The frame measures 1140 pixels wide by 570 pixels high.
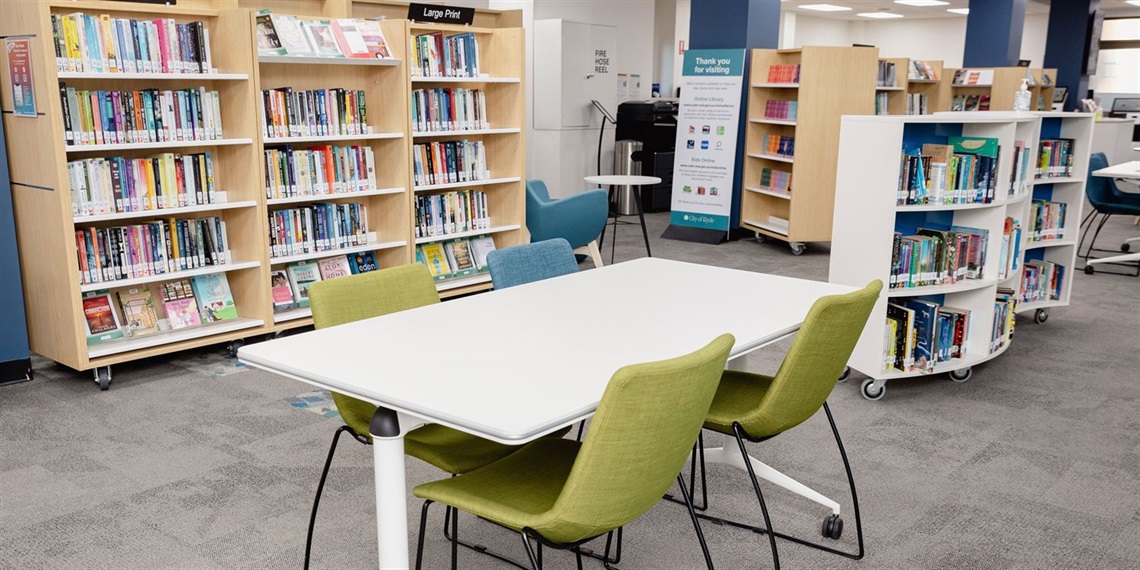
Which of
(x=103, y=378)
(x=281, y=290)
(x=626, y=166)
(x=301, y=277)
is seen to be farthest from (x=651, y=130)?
(x=103, y=378)

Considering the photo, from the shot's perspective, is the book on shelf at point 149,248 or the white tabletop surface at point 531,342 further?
the book on shelf at point 149,248

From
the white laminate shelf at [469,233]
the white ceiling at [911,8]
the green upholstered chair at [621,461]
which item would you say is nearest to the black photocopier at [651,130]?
the white laminate shelf at [469,233]

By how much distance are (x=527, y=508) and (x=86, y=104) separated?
339 cm

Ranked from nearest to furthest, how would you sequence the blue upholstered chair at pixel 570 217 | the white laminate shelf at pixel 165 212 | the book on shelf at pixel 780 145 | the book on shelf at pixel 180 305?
the white laminate shelf at pixel 165 212, the book on shelf at pixel 180 305, the blue upholstered chair at pixel 570 217, the book on shelf at pixel 780 145

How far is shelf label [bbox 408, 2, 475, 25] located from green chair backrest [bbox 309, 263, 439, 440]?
3243 millimetres

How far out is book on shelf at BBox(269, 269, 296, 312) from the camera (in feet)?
17.2

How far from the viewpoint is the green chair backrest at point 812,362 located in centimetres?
249

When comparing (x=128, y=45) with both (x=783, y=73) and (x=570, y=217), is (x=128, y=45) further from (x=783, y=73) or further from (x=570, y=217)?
(x=783, y=73)

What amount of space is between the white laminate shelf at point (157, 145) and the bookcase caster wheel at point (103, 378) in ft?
3.44

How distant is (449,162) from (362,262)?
0.87 metres

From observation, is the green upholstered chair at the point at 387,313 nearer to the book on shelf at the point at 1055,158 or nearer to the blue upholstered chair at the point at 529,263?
the blue upholstered chair at the point at 529,263

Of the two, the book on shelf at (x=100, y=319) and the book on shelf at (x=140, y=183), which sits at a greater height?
the book on shelf at (x=140, y=183)

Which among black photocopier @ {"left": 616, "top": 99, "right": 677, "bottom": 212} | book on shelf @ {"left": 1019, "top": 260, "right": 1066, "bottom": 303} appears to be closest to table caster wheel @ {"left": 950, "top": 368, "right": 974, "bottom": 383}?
book on shelf @ {"left": 1019, "top": 260, "right": 1066, "bottom": 303}

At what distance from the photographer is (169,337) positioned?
187 inches
